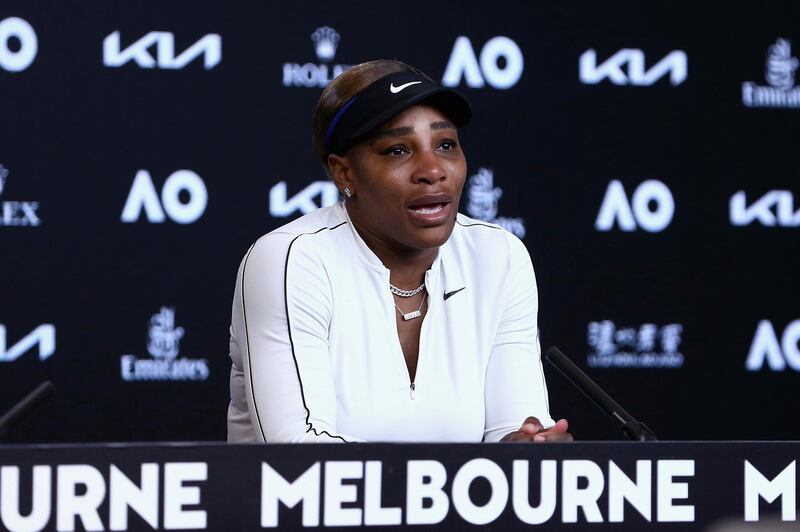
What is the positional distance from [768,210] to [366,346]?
189 cm

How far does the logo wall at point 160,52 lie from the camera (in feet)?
9.64

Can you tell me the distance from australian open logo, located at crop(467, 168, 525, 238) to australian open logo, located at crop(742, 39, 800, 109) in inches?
30.4

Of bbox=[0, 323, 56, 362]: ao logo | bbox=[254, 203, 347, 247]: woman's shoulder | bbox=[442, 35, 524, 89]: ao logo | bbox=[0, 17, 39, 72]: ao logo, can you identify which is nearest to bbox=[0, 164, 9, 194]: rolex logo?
bbox=[0, 17, 39, 72]: ao logo

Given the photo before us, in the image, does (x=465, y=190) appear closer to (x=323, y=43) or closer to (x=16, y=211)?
(x=323, y=43)

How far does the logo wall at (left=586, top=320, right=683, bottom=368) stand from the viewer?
10.5ft

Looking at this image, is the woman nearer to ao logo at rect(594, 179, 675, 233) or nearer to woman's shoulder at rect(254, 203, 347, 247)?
woman's shoulder at rect(254, 203, 347, 247)

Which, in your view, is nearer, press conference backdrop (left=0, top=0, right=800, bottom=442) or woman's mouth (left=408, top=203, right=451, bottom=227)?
woman's mouth (left=408, top=203, right=451, bottom=227)

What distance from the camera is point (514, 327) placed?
1896mm

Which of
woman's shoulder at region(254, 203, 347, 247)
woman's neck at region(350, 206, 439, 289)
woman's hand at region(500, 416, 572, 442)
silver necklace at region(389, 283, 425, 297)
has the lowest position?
woman's hand at region(500, 416, 572, 442)

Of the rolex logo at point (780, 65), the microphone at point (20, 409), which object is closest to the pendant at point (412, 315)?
the microphone at point (20, 409)

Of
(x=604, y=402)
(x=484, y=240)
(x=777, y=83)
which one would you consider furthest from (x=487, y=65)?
(x=604, y=402)

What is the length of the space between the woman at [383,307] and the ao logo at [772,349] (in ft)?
5.15

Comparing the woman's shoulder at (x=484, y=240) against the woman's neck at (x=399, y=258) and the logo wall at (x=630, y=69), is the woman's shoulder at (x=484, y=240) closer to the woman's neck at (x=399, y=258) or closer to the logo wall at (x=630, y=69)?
the woman's neck at (x=399, y=258)

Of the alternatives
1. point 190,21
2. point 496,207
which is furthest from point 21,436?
point 496,207
